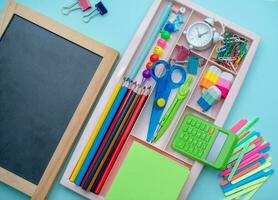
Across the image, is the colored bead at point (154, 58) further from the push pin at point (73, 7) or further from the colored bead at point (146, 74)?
the push pin at point (73, 7)

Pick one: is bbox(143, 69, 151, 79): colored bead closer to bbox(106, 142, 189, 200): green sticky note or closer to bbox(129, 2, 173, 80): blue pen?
bbox(129, 2, 173, 80): blue pen

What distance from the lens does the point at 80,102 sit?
0.89 m

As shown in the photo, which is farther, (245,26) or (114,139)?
(245,26)

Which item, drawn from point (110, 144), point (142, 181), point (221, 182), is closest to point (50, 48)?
point (110, 144)

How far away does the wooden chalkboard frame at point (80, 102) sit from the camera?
2.85 ft

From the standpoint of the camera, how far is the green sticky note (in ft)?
2.66

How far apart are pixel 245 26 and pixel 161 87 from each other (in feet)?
0.92

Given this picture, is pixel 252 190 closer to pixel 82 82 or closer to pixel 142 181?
pixel 142 181

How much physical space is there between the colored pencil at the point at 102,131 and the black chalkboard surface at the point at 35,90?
8cm

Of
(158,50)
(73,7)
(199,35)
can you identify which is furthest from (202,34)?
(73,7)

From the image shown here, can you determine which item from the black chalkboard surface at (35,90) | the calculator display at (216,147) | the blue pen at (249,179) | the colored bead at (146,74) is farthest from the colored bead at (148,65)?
the blue pen at (249,179)

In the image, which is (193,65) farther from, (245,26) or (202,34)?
(245,26)

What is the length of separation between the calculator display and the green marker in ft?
0.37

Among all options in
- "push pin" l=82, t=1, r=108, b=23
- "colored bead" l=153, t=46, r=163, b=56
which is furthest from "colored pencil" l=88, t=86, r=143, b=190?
"push pin" l=82, t=1, r=108, b=23
